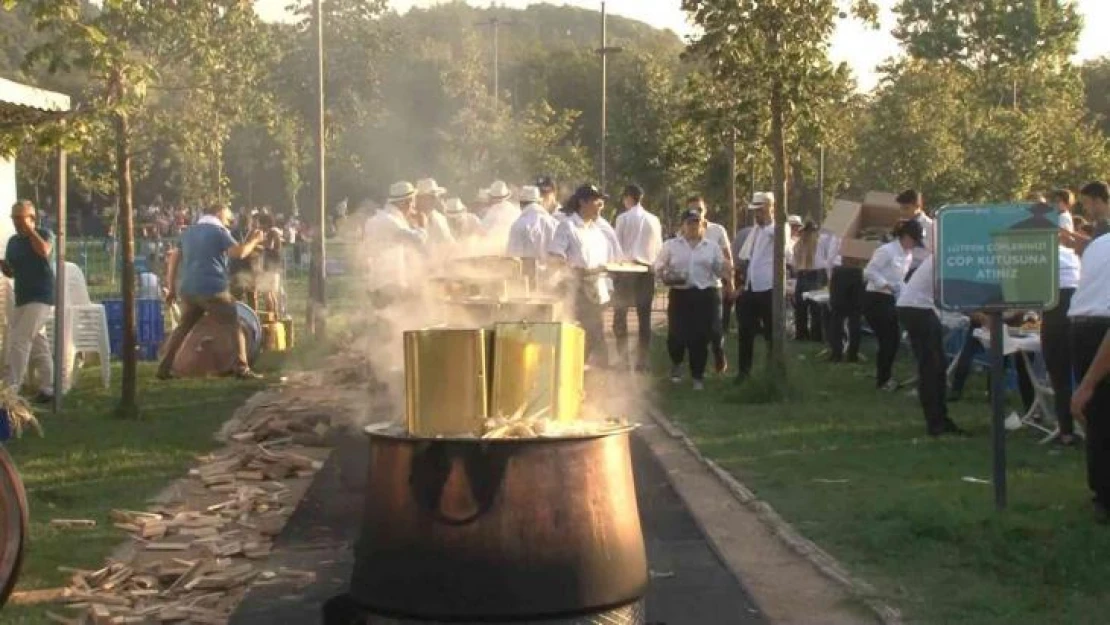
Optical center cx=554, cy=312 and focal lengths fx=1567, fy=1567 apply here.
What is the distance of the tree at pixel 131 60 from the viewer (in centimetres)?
1025

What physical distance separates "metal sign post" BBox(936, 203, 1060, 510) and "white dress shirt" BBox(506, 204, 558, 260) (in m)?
7.99

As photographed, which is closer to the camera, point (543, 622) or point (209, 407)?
point (543, 622)

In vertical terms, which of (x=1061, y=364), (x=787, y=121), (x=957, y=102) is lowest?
(x=1061, y=364)

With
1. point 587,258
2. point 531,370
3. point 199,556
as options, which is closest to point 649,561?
point 199,556

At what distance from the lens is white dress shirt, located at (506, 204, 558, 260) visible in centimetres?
1723

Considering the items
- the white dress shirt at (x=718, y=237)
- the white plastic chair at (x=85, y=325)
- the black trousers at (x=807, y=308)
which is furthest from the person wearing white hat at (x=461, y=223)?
the white plastic chair at (x=85, y=325)

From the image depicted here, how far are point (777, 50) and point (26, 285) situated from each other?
297 inches

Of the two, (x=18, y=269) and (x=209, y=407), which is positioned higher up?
(x=18, y=269)

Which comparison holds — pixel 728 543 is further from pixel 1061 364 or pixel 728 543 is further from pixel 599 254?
pixel 599 254

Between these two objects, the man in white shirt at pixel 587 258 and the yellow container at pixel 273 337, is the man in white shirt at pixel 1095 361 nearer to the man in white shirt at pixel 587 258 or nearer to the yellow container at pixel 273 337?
the man in white shirt at pixel 587 258

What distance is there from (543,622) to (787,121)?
1125cm

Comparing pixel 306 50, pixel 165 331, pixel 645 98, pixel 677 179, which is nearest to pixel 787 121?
pixel 165 331

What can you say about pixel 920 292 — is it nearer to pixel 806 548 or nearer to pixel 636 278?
pixel 806 548

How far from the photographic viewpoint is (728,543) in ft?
28.9
